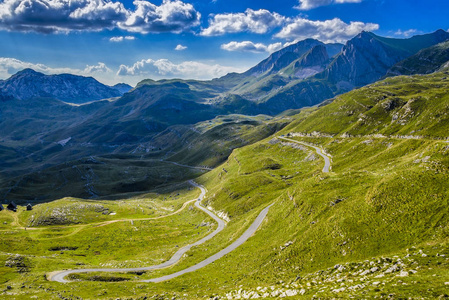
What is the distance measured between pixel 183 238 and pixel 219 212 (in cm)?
2673

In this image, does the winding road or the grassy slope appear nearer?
the grassy slope

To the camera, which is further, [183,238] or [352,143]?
[352,143]

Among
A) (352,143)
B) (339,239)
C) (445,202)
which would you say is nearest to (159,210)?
(352,143)

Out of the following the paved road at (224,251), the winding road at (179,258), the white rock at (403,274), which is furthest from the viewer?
the paved road at (224,251)

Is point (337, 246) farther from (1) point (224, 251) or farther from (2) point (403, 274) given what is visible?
(1) point (224, 251)

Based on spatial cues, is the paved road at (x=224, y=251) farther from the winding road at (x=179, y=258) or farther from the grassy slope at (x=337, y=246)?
the grassy slope at (x=337, y=246)

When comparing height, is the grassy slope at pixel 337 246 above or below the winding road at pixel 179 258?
above

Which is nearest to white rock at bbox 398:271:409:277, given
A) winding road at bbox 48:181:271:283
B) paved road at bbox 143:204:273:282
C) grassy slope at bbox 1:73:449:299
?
grassy slope at bbox 1:73:449:299

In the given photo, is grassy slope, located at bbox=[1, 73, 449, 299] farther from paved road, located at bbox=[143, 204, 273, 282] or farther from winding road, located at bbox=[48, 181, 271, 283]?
winding road, located at bbox=[48, 181, 271, 283]

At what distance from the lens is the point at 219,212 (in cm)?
13412

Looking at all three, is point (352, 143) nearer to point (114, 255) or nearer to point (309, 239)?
point (309, 239)

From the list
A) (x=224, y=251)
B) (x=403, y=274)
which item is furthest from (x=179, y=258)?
(x=403, y=274)

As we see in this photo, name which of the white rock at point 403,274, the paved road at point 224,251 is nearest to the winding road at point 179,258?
the paved road at point 224,251

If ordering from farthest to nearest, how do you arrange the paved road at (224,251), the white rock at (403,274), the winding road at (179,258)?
the paved road at (224,251)
the winding road at (179,258)
the white rock at (403,274)
